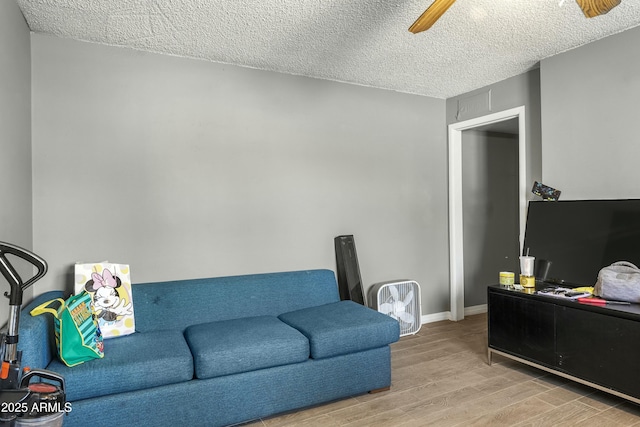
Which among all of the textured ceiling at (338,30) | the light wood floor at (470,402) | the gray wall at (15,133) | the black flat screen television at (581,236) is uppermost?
the textured ceiling at (338,30)

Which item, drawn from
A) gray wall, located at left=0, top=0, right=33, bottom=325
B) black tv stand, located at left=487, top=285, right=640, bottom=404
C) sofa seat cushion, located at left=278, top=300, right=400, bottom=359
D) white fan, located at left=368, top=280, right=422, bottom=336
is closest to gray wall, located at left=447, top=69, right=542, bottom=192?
black tv stand, located at left=487, top=285, right=640, bottom=404

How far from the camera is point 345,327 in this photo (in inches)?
106

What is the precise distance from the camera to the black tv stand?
7.78 feet

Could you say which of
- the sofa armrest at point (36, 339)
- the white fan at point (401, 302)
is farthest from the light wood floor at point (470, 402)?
the sofa armrest at point (36, 339)

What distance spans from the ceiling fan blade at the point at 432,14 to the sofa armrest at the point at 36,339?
244 cm

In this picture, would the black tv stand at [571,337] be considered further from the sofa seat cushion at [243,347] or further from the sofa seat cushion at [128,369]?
the sofa seat cushion at [128,369]

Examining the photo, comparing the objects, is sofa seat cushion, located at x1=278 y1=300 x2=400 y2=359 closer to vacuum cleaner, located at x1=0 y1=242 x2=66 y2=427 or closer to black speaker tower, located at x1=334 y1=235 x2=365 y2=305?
black speaker tower, located at x1=334 y1=235 x2=365 y2=305

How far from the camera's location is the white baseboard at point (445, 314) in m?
4.46

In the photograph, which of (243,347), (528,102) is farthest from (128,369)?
(528,102)

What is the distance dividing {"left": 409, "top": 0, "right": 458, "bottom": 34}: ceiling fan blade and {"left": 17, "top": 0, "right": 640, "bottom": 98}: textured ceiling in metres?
0.44

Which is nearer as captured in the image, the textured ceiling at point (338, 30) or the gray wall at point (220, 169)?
the textured ceiling at point (338, 30)

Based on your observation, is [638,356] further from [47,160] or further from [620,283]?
[47,160]

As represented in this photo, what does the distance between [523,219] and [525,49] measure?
4.83 feet

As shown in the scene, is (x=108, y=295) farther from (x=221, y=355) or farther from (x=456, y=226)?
(x=456, y=226)
